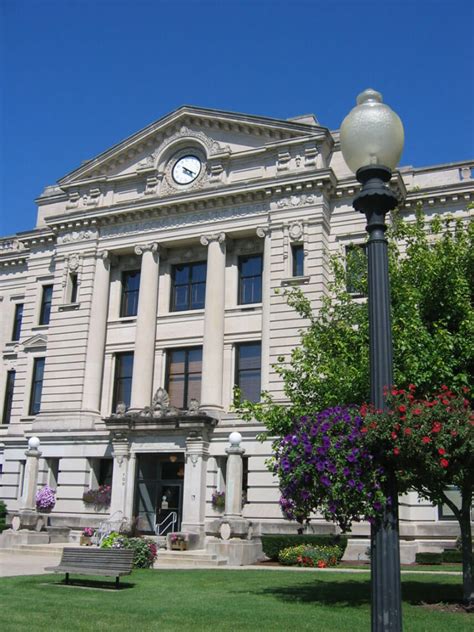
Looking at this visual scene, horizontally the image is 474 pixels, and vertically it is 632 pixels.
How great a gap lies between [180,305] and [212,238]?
4121 millimetres

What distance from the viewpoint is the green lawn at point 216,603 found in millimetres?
12273

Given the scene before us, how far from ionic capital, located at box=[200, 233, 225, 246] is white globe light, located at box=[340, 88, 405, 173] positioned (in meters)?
28.1

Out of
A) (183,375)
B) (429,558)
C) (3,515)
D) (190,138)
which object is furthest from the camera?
(190,138)

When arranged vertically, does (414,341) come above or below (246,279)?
below

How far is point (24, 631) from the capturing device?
37.7 ft

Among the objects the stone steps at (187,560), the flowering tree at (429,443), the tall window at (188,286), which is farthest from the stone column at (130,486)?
the flowering tree at (429,443)

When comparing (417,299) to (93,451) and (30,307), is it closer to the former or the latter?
(93,451)

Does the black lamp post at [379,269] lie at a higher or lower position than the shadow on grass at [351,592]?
higher

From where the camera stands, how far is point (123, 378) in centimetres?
3812

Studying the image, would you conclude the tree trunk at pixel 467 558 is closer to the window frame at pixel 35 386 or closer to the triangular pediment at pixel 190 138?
the triangular pediment at pixel 190 138

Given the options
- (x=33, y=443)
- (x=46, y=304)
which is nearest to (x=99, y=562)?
(x=33, y=443)

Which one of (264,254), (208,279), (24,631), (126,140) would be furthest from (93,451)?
(24,631)

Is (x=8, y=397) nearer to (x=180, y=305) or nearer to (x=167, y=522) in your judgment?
(x=180, y=305)

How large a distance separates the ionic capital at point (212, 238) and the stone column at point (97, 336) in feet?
19.5
